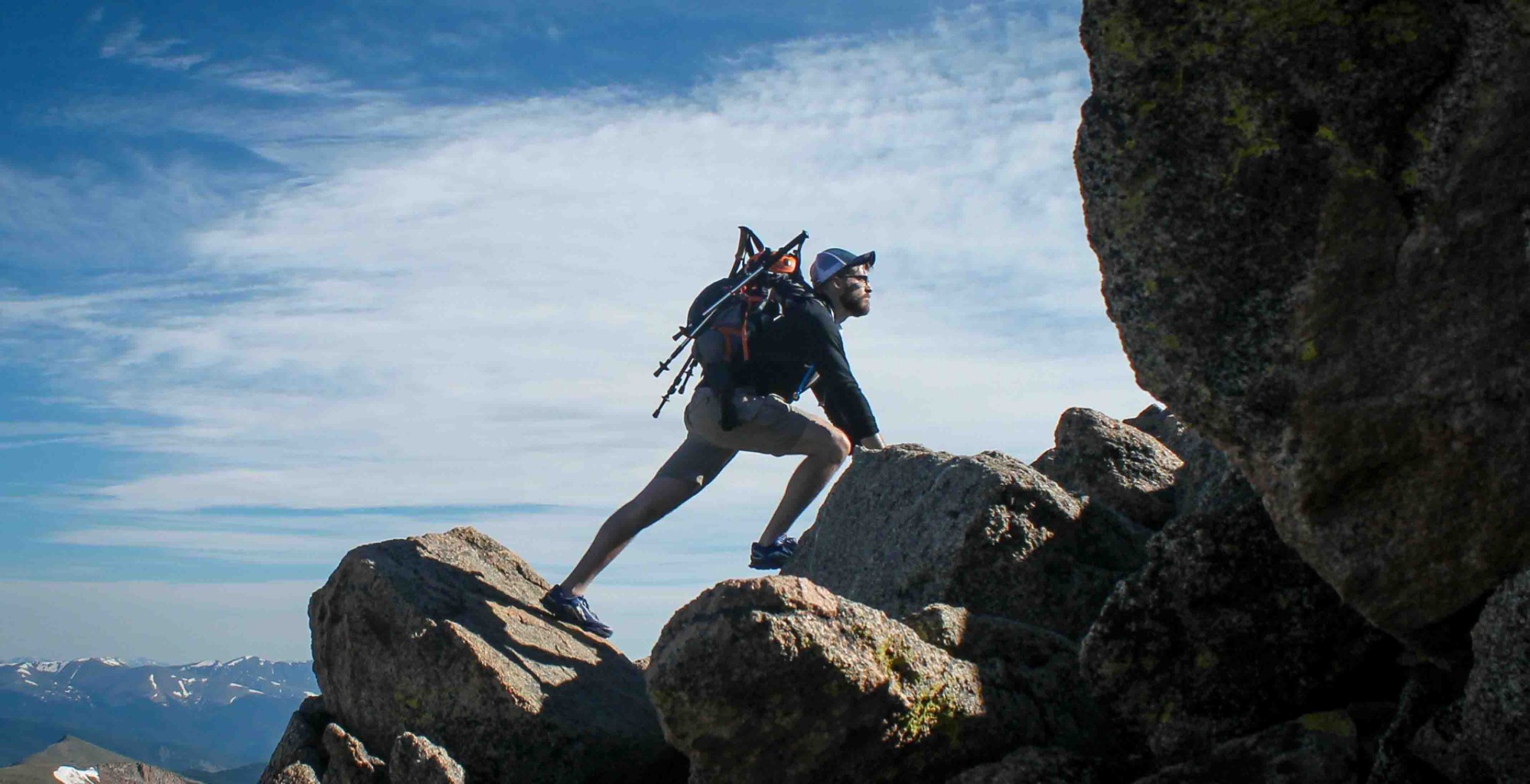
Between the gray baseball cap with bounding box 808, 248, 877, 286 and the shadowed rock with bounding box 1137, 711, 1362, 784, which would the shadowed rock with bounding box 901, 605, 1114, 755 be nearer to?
the shadowed rock with bounding box 1137, 711, 1362, 784

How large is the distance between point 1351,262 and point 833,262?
8.38 meters

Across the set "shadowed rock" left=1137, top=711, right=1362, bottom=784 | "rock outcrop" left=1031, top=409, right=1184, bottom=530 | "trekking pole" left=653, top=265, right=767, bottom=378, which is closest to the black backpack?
"trekking pole" left=653, top=265, right=767, bottom=378

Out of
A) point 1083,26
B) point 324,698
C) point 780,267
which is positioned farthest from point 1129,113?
point 324,698

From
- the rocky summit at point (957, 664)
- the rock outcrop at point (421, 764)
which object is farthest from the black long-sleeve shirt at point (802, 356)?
the rock outcrop at point (421, 764)

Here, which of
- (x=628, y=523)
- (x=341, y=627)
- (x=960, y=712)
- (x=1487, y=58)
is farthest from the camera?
(x=628, y=523)

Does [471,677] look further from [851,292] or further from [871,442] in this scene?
[851,292]

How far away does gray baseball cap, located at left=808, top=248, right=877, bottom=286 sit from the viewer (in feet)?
45.0

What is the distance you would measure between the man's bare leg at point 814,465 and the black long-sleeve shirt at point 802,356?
47 cm

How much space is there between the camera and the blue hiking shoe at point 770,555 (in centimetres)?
1306

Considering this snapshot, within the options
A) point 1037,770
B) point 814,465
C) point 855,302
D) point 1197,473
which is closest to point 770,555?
point 814,465

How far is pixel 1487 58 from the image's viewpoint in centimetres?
550

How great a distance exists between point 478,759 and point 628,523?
2982mm

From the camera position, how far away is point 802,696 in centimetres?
743

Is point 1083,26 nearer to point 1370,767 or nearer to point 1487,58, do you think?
point 1487,58
